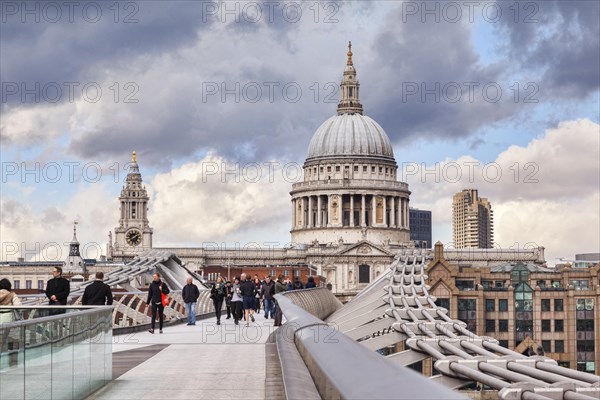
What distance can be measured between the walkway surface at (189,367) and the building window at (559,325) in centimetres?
6961

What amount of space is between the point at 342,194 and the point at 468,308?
97.5 meters

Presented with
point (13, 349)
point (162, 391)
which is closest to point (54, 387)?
point (13, 349)

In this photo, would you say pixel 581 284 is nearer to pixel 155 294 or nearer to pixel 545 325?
pixel 545 325

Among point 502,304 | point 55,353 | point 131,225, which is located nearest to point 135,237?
point 131,225

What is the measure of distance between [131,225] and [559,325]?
346 feet

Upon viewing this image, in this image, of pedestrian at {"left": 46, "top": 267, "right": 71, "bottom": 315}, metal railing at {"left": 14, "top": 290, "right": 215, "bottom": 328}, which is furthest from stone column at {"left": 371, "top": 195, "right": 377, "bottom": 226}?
pedestrian at {"left": 46, "top": 267, "right": 71, "bottom": 315}

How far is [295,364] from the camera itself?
35.2 feet

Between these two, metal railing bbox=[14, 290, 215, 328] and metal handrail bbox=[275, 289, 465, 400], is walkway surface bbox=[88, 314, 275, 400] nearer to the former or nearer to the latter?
metal railing bbox=[14, 290, 215, 328]

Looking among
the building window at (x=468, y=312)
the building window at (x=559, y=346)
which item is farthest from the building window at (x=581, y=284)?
the building window at (x=468, y=312)

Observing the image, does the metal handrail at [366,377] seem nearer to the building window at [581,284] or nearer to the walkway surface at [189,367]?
the walkway surface at [189,367]

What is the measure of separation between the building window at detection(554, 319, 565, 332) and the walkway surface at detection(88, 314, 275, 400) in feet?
228

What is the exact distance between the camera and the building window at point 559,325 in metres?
95.0

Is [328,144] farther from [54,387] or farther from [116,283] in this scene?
[54,387]

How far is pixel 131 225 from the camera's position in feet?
625
